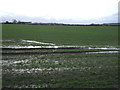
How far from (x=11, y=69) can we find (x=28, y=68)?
1.10m

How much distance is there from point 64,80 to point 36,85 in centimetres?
154

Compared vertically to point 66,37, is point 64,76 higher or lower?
lower

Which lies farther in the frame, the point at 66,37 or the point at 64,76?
the point at 66,37

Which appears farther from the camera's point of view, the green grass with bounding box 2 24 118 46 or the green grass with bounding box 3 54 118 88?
the green grass with bounding box 2 24 118 46

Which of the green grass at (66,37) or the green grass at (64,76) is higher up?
the green grass at (66,37)

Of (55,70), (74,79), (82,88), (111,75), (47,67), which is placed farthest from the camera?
(47,67)

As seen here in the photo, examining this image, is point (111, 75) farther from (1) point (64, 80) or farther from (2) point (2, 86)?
(2) point (2, 86)

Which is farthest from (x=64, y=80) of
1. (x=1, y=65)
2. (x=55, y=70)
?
(x=1, y=65)

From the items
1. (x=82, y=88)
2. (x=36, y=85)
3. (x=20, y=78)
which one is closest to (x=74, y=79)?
(x=82, y=88)

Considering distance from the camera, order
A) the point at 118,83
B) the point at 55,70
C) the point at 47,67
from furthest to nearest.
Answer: the point at 47,67, the point at 55,70, the point at 118,83

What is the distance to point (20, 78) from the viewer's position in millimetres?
9539

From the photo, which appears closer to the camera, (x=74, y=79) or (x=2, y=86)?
(x=2, y=86)

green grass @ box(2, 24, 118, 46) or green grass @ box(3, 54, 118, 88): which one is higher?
green grass @ box(2, 24, 118, 46)

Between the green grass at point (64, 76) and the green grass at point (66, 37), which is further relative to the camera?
the green grass at point (66, 37)
